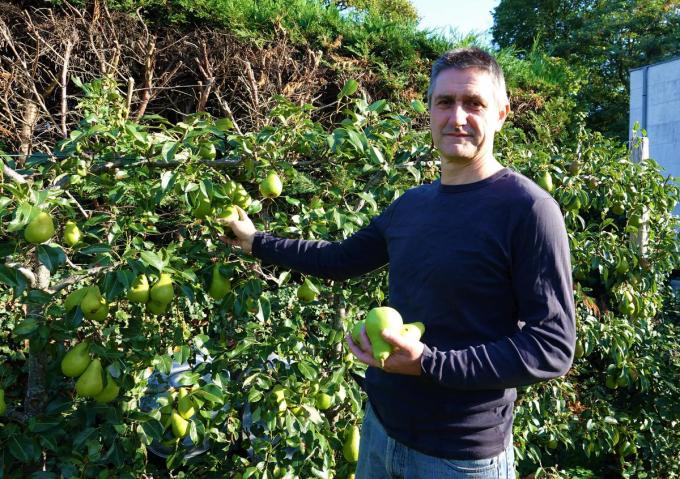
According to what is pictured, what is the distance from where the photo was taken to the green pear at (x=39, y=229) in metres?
1.46

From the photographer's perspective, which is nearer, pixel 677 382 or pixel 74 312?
pixel 74 312

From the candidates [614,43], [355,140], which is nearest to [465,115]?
[355,140]

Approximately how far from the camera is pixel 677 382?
3.34 meters

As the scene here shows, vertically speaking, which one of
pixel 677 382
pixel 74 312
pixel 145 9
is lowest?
pixel 677 382

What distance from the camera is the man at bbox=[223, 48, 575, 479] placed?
1.23 meters

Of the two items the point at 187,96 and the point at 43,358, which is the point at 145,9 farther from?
the point at 43,358

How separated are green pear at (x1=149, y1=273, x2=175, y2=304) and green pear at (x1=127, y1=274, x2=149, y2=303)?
0.06 feet

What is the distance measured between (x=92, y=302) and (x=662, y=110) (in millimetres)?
14334

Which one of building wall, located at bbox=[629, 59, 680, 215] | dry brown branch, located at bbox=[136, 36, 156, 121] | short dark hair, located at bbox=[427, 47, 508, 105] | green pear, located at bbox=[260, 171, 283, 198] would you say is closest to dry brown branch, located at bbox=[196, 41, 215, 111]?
dry brown branch, located at bbox=[136, 36, 156, 121]

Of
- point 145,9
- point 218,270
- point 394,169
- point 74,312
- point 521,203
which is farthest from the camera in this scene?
point 145,9

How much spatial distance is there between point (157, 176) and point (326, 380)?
2.81ft

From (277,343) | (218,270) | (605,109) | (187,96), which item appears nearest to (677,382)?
(277,343)

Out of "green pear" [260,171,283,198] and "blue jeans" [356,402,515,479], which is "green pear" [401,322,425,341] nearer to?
"blue jeans" [356,402,515,479]

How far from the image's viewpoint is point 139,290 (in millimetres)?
1581
